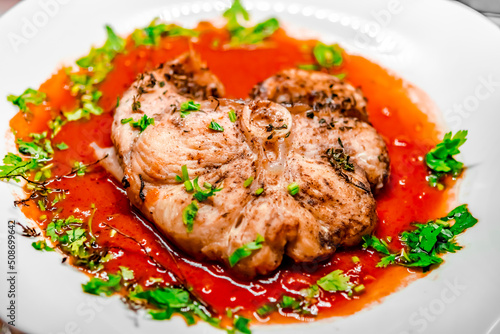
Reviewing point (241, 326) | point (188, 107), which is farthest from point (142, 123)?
point (241, 326)

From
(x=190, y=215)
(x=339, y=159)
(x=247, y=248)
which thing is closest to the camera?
(x=247, y=248)

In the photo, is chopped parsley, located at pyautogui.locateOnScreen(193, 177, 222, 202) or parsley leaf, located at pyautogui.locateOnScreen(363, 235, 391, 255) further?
parsley leaf, located at pyautogui.locateOnScreen(363, 235, 391, 255)

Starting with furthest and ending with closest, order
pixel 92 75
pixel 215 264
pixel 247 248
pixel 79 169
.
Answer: pixel 92 75 → pixel 79 169 → pixel 215 264 → pixel 247 248

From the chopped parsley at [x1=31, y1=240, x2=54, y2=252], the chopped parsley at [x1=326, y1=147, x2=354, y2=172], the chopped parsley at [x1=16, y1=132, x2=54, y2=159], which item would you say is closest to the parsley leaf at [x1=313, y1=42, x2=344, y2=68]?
the chopped parsley at [x1=326, y1=147, x2=354, y2=172]

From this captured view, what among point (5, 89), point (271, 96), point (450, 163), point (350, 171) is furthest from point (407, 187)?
point (5, 89)

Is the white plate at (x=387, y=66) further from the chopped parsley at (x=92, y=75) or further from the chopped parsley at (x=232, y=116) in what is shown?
the chopped parsley at (x=232, y=116)

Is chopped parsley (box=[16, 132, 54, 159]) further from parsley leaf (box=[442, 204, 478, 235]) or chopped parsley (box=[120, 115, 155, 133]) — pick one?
parsley leaf (box=[442, 204, 478, 235])

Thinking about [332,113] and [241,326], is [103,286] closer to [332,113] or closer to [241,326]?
[241,326]
